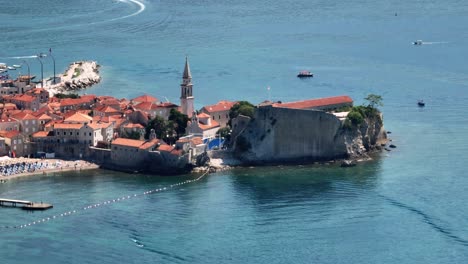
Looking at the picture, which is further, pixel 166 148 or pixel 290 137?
pixel 290 137

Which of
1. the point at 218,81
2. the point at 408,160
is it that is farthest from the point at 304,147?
the point at 218,81

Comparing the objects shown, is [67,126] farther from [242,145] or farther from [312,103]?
[312,103]

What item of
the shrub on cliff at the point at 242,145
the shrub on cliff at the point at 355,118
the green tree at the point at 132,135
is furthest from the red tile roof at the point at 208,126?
the shrub on cliff at the point at 355,118

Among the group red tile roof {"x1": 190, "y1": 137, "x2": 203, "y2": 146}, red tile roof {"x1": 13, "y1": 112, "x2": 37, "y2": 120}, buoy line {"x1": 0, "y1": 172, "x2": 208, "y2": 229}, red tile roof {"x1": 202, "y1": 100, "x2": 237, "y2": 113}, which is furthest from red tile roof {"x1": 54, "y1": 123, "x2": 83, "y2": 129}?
buoy line {"x1": 0, "y1": 172, "x2": 208, "y2": 229}

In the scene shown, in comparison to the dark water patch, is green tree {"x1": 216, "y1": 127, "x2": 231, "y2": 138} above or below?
above

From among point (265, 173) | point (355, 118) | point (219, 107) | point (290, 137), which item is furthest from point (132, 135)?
point (355, 118)

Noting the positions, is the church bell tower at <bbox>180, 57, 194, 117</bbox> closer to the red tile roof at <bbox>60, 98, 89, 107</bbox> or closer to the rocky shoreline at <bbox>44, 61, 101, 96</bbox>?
the red tile roof at <bbox>60, 98, 89, 107</bbox>
